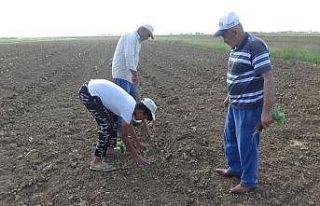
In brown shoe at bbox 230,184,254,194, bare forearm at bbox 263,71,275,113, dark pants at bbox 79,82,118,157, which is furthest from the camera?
dark pants at bbox 79,82,118,157

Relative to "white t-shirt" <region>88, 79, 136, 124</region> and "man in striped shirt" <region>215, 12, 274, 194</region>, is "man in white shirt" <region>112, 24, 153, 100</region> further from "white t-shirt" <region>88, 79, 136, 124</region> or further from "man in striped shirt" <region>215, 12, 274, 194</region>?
"man in striped shirt" <region>215, 12, 274, 194</region>

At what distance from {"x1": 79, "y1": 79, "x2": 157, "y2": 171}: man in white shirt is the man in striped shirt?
3.13 feet

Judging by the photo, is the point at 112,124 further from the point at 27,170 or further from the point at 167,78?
the point at 167,78

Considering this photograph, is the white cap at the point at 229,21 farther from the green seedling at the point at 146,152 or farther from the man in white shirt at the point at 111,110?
the green seedling at the point at 146,152

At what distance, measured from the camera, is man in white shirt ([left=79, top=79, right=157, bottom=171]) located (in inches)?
211

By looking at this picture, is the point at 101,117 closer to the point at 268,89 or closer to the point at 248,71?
the point at 248,71

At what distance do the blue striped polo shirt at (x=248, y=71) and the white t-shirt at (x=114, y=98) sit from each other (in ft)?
3.75

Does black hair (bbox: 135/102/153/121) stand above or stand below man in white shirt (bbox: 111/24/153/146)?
below

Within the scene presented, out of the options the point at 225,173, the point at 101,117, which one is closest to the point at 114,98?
the point at 101,117

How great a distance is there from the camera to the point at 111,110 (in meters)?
5.68

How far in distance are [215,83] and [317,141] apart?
20.5 ft

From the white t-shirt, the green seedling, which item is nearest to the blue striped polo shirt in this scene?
the white t-shirt

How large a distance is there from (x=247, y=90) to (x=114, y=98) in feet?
5.10

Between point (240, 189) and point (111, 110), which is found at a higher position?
point (111, 110)
